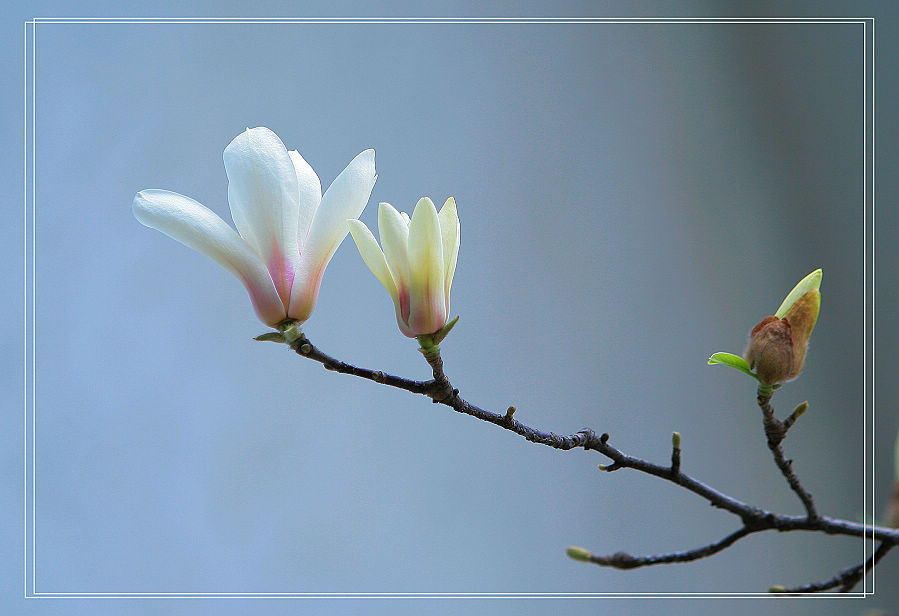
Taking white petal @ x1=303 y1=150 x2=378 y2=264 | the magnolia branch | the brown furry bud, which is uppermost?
white petal @ x1=303 y1=150 x2=378 y2=264

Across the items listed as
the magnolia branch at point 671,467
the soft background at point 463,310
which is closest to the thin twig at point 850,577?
the magnolia branch at point 671,467

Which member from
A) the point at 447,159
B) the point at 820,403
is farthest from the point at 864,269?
the point at 447,159

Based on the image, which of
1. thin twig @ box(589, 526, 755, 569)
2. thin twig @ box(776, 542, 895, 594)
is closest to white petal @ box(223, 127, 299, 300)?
thin twig @ box(589, 526, 755, 569)

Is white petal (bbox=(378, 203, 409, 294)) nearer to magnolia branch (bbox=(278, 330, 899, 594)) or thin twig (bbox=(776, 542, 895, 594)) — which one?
magnolia branch (bbox=(278, 330, 899, 594))

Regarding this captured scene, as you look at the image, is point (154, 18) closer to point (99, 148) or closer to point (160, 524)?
point (99, 148)

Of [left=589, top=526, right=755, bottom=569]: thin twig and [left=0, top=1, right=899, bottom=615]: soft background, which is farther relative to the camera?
[left=0, top=1, right=899, bottom=615]: soft background

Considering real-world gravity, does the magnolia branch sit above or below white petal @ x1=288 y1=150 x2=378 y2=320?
below

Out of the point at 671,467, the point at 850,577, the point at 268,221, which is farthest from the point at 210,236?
the point at 850,577
